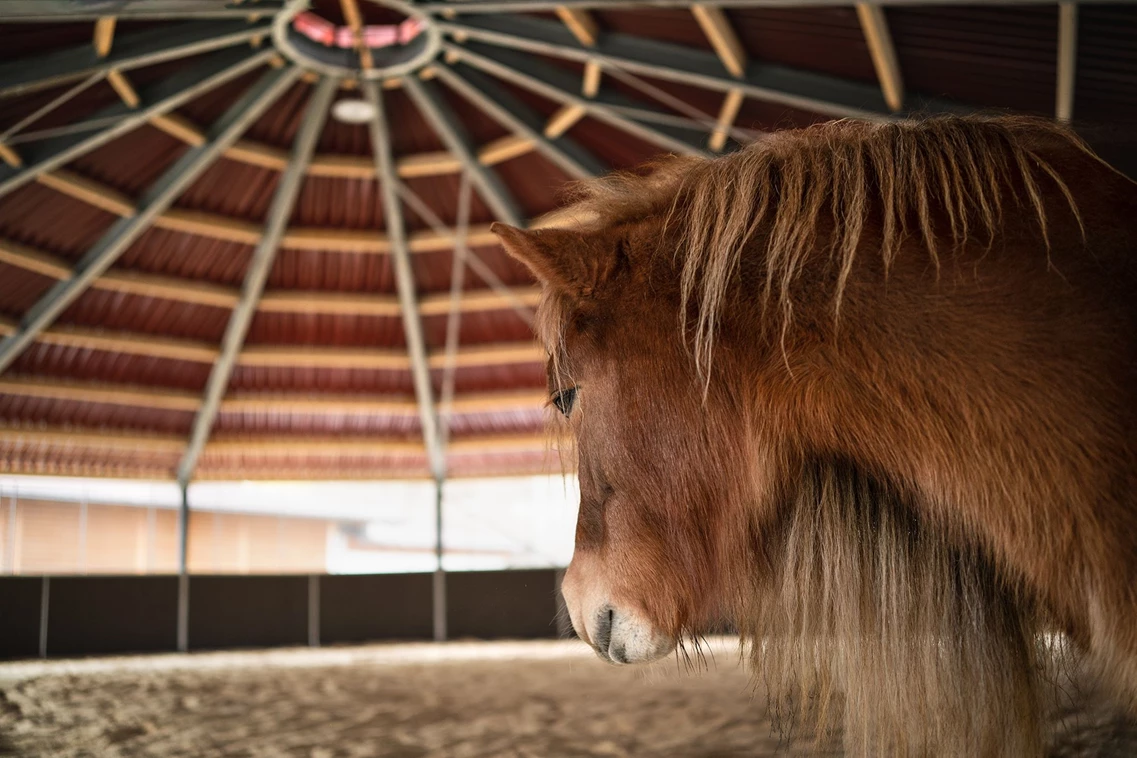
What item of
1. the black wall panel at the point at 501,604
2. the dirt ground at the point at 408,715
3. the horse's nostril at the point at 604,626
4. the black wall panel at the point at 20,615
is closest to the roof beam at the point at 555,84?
the dirt ground at the point at 408,715

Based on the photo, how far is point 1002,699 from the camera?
4.05ft

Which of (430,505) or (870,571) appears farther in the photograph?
(430,505)

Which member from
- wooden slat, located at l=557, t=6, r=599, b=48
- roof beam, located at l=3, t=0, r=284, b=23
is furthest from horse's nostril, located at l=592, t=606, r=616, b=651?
wooden slat, located at l=557, t=6, r=599, b=48

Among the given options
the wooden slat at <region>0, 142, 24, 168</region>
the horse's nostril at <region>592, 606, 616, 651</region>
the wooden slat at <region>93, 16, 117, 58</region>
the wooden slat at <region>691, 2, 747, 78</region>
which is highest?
the wooden slat at <region>93, 16, 117, 58</region>

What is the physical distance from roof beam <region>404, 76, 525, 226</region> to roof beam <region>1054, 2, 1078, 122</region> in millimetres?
5553

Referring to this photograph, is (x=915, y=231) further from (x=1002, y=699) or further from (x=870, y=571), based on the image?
(x=1002, y=699)

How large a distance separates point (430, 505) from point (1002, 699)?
73.9 feet

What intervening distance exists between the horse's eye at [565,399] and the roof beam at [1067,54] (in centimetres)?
456

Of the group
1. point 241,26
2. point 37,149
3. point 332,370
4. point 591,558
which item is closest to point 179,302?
point 332,370

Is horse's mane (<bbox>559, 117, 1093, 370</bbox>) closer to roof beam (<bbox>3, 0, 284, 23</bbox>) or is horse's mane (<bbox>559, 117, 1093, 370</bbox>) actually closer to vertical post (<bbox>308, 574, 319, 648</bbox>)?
roof beam (<bbox>3, 0, 284, 23</bbox>)

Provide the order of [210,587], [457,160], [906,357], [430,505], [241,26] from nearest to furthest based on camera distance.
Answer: [906,357], [241,26], [457,160], [210,587], [430,505]

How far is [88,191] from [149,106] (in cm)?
169

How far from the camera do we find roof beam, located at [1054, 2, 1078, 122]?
5.15 metres

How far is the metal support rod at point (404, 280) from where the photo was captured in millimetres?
9703
